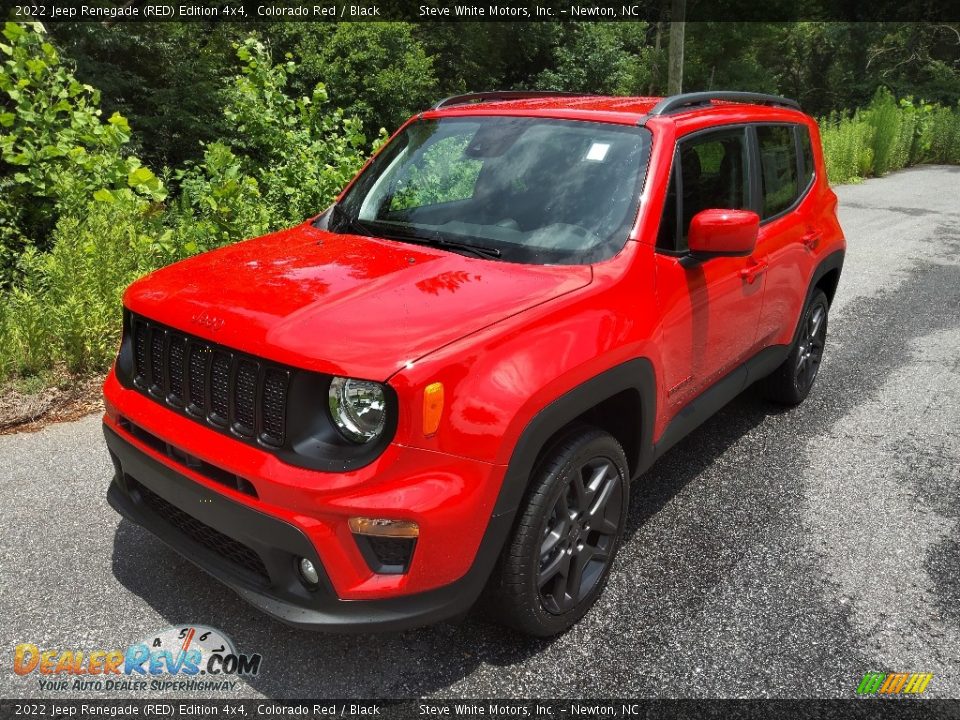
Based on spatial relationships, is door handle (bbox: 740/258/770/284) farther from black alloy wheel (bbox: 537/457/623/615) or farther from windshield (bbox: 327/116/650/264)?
black alloy wheel (bbox: 537/457/623/615)

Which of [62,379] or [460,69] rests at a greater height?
[460,69]

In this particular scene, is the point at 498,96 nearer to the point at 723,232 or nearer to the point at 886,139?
the point at 723,232

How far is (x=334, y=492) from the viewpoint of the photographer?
219 centimetres

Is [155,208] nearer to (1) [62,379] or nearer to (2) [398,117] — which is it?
(1) [62,379]

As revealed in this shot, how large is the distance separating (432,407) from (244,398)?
62 cm

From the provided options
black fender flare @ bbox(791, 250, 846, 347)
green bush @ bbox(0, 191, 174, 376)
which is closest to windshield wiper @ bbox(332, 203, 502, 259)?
green bush @ bbox(0, 191, 174, 376)

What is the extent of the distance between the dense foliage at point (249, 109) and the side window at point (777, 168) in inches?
141

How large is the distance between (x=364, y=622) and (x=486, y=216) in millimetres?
1683

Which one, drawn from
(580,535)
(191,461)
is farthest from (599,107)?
(191,461)

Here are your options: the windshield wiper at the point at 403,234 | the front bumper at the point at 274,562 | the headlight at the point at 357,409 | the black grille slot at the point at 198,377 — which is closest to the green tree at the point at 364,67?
the windshield wiper at the point at 403,234

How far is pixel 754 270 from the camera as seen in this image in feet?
12.5

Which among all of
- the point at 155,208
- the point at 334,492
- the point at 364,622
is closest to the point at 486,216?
the point at 334,492

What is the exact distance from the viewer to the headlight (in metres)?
2.26

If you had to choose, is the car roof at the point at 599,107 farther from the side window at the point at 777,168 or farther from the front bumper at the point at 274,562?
the front bumper at the point at 274,562
